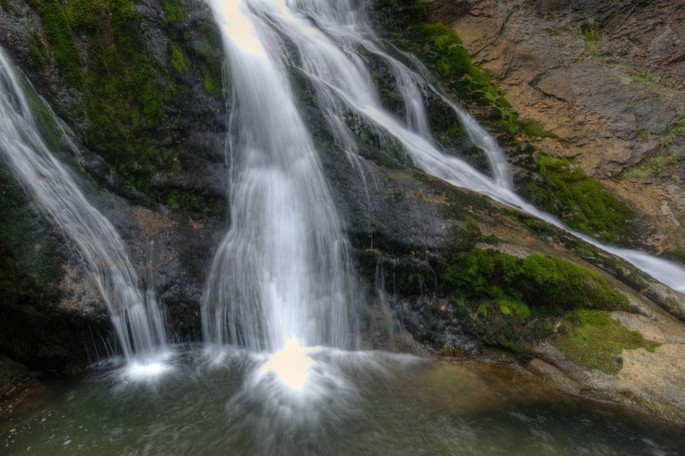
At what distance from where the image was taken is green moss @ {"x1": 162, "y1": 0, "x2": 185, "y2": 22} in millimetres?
6406

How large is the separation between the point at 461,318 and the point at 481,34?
28.4 ft

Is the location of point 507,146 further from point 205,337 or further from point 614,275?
point 205,337

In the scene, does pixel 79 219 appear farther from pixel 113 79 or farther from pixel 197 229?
pixel 113 79

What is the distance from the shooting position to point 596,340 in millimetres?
4918

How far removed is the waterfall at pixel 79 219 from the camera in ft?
15.7

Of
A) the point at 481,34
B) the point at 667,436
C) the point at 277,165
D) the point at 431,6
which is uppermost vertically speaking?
the point at 431,6

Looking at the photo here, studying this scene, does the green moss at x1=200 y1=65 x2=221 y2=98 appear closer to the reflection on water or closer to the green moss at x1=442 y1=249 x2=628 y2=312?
the reflection on water

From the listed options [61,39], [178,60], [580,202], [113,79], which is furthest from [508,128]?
[61,39]

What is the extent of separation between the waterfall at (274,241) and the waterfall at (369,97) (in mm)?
464

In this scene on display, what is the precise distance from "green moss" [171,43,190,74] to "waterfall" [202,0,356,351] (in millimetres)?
718

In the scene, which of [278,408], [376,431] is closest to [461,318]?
[376,431]

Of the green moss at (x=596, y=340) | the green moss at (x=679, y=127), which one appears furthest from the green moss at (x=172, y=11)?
the green moss at (x=679, y=127)

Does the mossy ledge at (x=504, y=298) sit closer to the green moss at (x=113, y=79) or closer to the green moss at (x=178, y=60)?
the green moss at (x=113, y=79)

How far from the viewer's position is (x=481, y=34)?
11.1m
